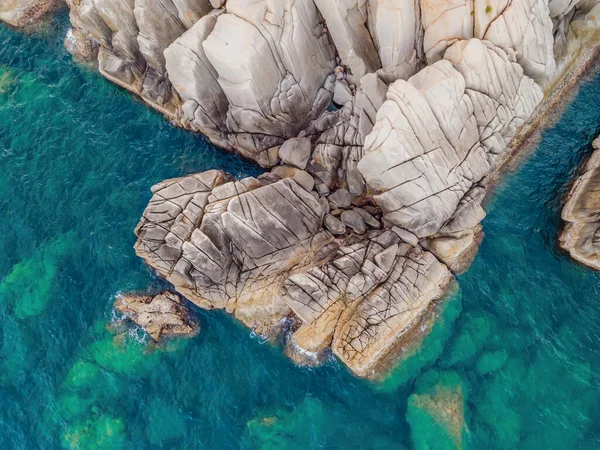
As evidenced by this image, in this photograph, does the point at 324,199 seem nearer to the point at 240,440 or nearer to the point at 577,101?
the point at 240,440

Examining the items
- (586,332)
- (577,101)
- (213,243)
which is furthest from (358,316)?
(577,101)

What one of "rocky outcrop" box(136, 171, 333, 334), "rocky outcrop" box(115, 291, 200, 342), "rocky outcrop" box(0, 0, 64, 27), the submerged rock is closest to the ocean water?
the submerged rock

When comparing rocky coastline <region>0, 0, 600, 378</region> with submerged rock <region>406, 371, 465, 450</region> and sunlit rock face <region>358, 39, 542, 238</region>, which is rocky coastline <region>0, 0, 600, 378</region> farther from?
submerged rock <region>406, 371, 465, 450</region>

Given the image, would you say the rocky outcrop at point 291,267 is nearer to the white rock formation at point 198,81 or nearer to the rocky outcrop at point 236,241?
the rocky outcrop at point 236,241

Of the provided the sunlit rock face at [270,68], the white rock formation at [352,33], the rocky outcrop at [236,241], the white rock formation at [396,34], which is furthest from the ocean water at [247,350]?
the white rock formation at [396,34]

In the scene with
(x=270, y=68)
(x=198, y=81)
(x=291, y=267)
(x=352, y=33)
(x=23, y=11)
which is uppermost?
(x=352, y=33)

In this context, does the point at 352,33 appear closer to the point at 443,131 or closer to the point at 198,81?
the point at 443,131

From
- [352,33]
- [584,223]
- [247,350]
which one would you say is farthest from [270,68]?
[584,223]
